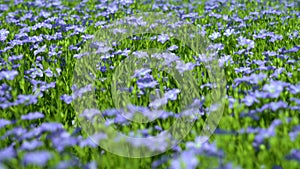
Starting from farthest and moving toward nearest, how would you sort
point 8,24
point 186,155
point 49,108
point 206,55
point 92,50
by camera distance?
point 8,24, point 92,50, point 206,55, point 49,108, point 186,155

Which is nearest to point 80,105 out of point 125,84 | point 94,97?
point 94,97

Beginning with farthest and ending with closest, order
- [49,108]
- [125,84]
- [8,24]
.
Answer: [8,24] < [125,84] < [49,108]

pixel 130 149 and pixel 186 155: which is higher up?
pixel 186 155

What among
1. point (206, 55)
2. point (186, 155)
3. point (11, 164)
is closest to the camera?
point (186, 155)

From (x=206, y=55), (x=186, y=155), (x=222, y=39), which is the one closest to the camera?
(x=186, y=155)

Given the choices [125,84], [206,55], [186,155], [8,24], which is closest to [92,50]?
[125,84]

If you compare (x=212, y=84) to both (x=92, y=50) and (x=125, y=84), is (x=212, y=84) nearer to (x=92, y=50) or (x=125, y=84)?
(x=125, y=84)

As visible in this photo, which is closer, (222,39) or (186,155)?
(186,155)

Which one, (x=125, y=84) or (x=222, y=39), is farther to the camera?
(x=222, y=39)

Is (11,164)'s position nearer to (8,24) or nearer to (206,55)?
(206,55)
